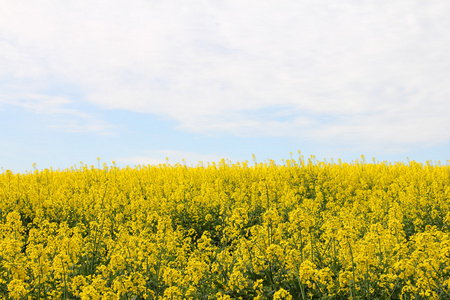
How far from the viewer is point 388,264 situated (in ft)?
19.4

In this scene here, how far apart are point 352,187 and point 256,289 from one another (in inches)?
369

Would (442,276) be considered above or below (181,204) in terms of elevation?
below

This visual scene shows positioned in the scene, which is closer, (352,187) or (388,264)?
(388,264)

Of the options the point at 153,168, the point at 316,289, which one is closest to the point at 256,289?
the point at 316,289

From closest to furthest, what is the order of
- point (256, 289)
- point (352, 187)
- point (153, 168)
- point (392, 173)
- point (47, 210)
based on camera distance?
point (256, 289) → point (47, 210) → point (352, 187) → point (392, 173) → point (153, 168)

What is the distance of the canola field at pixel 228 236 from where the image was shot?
16.1 feet

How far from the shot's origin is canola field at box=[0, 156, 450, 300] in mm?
4918

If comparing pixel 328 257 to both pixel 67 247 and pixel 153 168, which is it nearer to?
pixel 67 247

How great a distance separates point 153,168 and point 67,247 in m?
12.9

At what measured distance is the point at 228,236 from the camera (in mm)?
9141

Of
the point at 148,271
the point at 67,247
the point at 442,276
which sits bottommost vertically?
the point at 442,276

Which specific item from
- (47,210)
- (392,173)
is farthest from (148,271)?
(392,173)

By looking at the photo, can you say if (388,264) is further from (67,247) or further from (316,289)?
(67,247)

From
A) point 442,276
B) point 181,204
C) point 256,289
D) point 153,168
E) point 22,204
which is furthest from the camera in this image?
point 153,168
